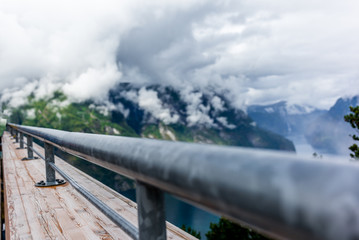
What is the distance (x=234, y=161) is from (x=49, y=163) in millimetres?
4425

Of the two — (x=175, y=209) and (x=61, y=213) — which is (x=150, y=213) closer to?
(x=61, y=213)

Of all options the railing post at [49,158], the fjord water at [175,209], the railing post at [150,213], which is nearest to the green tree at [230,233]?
the railing post at [49,158]

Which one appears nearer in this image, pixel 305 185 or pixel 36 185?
pixel 305 185

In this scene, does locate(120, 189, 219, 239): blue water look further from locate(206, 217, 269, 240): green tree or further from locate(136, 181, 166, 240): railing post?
locate(136, 181, 166, 240): railing post

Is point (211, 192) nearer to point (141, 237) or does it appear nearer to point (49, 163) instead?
point (141, 237)

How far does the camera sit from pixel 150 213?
112 cm

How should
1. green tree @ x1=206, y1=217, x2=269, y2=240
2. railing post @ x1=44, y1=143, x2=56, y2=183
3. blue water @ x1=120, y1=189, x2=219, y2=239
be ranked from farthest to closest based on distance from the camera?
1. blue water @ x1=120, y1=189, x2=219, y2=239
2. green tree @ x1=206, y1=217, x2=269, y2=240
3. railing post @ x1=44, y1=143, x2=56, y2=183

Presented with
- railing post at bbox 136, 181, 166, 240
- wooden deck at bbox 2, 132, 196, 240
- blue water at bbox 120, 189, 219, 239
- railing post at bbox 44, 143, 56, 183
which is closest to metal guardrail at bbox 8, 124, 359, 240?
railing post at bbox 136, 181, 166, 240

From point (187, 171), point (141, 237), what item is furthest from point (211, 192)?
point (141, 237)

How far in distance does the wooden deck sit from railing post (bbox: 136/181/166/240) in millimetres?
1414

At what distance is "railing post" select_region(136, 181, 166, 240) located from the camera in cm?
112

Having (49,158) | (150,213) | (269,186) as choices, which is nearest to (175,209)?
(49,158)

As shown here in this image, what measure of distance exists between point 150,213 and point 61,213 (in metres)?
2.64

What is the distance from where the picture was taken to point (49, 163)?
4.32 m
